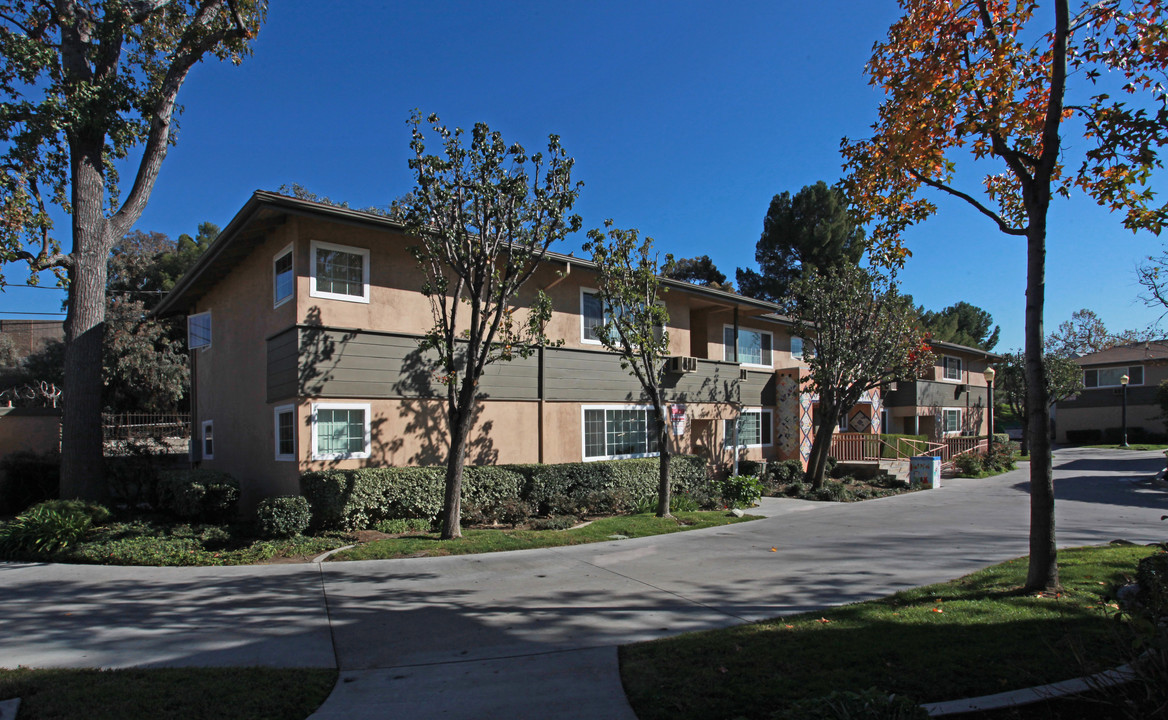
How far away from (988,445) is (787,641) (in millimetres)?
26567

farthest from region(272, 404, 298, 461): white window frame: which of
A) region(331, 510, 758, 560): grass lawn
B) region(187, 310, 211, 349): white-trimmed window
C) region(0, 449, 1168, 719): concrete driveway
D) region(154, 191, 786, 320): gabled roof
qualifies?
region(187, 310, 211, 349): white-trimmed window

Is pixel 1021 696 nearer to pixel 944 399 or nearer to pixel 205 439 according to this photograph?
pixel 205 439

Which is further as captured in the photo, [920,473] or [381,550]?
[920,473]

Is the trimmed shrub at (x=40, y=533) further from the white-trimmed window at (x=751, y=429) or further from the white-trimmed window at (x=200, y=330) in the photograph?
the white-trimmed window at (x=751, y=429)

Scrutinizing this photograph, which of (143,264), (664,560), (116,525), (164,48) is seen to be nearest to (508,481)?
(664,560)

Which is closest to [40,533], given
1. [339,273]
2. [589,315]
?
[339,273]

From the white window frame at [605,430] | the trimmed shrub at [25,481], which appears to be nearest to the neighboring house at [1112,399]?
the white window frame at [605,430]

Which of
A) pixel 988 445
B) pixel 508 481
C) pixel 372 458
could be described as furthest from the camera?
pixel 988 445

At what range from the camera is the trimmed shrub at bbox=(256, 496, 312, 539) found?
10.9m

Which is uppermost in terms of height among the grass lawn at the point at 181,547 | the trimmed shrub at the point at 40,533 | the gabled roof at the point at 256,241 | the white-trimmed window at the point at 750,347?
the gabled roof at the point at 256,241

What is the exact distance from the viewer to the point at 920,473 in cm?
2147

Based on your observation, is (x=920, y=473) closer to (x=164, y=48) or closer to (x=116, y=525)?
(x=116, y=525)

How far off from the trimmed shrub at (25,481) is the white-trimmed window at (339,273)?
7825 mm

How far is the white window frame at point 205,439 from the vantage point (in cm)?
1752
